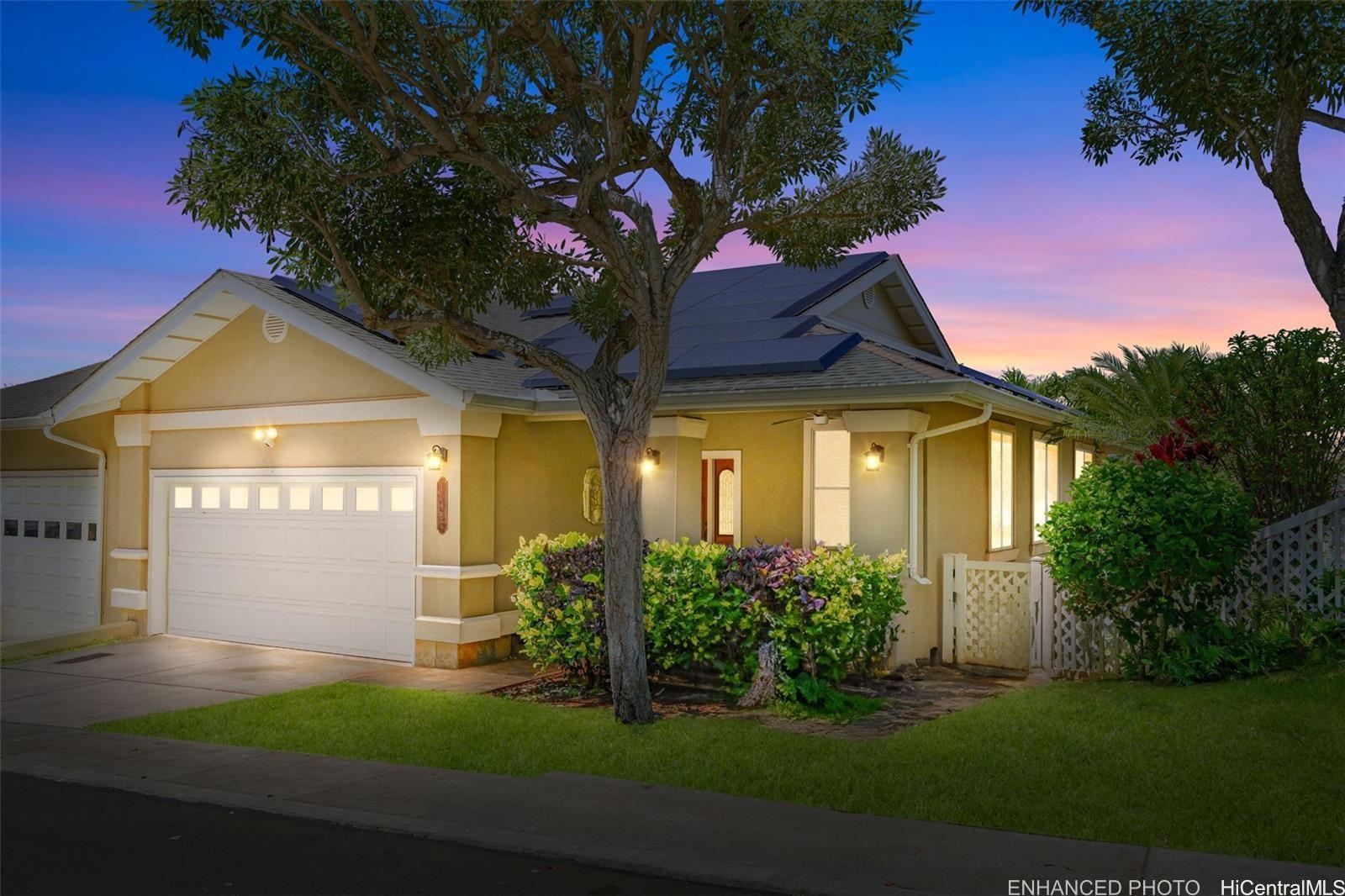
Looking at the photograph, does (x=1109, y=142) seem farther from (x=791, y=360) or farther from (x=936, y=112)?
(x=791, y=360)

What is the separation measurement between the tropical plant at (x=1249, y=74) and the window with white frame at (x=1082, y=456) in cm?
896

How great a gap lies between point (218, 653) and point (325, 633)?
1430 mm

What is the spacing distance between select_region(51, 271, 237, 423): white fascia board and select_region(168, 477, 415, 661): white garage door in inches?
70.9

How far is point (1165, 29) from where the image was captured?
396 inches

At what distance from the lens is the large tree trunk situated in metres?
10.1

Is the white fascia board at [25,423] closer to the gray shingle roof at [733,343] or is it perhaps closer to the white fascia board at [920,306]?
the gray shingle roof at [733,343]

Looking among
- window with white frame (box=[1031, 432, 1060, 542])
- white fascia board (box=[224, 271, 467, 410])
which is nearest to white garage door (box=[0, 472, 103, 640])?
white fascia board (box=[224, 271, 467, 410])

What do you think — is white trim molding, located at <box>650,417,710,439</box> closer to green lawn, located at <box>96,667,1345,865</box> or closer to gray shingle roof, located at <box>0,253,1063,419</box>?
gray shingle roof, located at <box>0,253,1063,419</box>

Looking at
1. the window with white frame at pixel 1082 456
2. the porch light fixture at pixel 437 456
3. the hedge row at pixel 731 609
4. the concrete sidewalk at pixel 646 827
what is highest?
the window with white frame at pixel 1082 456

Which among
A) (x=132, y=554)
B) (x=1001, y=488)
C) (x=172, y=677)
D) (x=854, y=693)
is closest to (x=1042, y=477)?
(x=1001, y=488)

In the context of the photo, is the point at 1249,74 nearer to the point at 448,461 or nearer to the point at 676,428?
the point at 676,428

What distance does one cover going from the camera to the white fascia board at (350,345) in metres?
13.0

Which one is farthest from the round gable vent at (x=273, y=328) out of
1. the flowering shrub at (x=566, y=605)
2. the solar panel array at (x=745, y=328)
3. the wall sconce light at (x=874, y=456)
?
the wall sconce light at (x=874, y=456)

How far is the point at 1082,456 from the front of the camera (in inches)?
801
